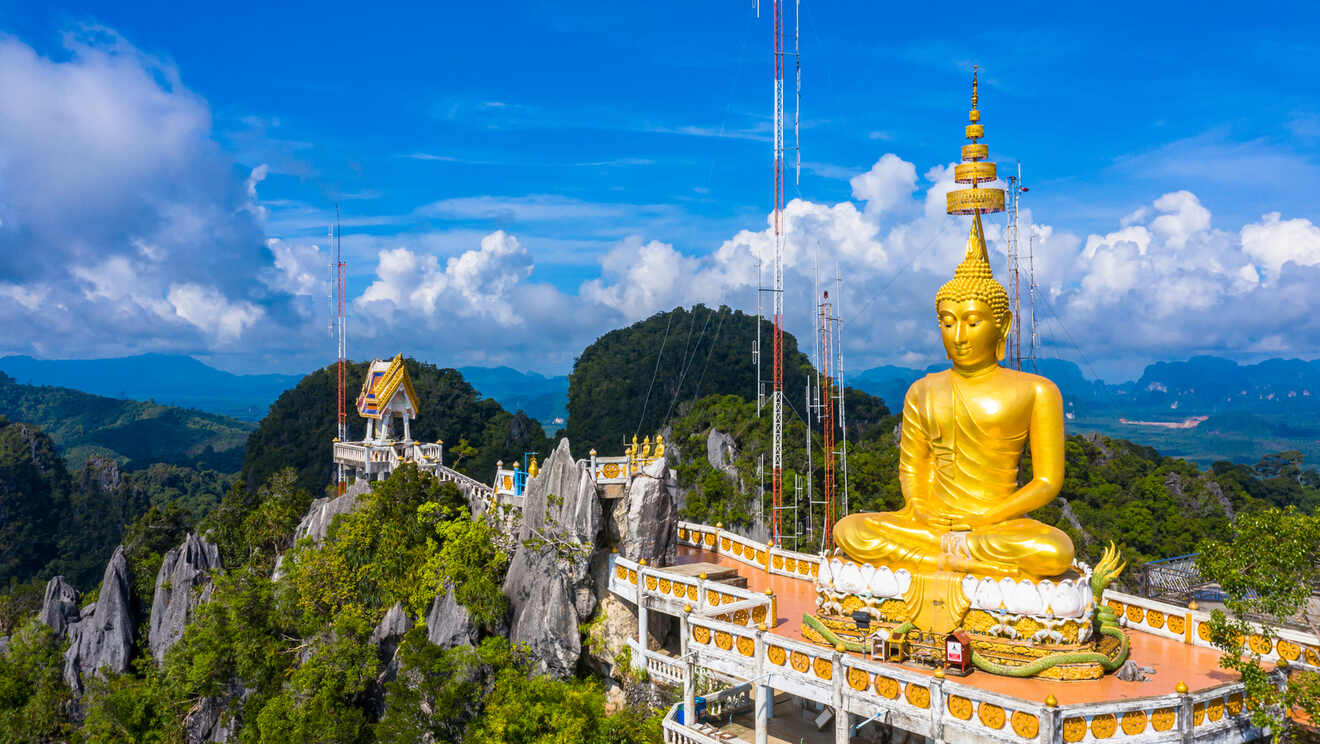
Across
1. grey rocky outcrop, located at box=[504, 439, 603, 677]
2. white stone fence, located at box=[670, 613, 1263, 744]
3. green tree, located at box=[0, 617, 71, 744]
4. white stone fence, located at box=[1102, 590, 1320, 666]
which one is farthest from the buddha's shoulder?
green tree, located at box=[0, 617, 71, 744]

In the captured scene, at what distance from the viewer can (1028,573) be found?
15477 millimetres

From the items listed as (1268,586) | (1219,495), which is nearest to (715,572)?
(1268,586)

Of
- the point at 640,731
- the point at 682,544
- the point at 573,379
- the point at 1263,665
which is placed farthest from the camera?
the point at 573,379

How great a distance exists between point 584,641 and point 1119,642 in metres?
10.2

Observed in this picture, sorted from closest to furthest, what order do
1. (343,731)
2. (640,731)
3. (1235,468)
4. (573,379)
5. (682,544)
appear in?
(640,731) → (343,731) → (682,544) → (1235,468) → (573,379)

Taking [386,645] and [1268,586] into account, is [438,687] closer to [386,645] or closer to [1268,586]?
[386,645]

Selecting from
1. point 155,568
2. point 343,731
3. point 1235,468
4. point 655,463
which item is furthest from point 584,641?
point 1235,468

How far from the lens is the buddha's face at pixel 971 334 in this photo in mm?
16984

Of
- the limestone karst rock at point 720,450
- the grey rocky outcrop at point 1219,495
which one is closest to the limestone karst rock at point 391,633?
the limestone karst rock at point 720,450

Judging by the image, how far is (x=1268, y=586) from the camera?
43.8ft

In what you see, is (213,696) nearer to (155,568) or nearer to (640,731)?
(155,568)

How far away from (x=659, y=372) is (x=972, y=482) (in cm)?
5842

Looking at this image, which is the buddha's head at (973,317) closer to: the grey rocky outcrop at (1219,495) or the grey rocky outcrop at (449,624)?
the grey rocky outcrop at (449,624)

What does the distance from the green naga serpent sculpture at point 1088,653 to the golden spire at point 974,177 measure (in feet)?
21.9
